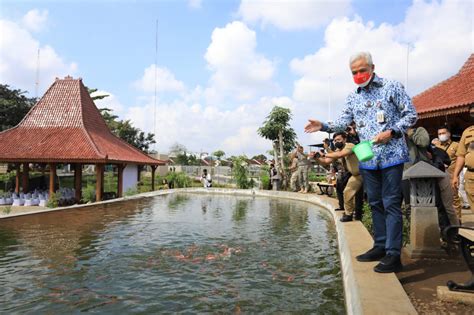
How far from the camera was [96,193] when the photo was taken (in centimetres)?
1702

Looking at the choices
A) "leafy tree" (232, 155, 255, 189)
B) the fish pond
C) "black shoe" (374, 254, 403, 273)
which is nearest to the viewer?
"black shoe" (374, 254, 403, 273)

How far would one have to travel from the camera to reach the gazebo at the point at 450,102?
8.84 meters

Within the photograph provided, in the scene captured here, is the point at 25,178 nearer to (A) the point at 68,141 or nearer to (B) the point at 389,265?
(A) the point at 68,141

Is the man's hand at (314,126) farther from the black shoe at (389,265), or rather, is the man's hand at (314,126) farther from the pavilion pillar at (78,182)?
the pavilion pillar at (78,182)


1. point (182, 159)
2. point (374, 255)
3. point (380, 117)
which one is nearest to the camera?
point (380, 117)

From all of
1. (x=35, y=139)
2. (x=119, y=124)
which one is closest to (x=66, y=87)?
(x=35, y=139)

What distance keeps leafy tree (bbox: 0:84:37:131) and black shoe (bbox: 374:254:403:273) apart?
34937mm

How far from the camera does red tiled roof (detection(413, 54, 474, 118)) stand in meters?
8.77

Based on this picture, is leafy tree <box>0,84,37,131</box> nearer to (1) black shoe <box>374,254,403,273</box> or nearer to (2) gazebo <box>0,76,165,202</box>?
(2) gazebo <box>0,76,165,202</box>

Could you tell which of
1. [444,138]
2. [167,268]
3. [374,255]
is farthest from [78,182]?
[374,255]

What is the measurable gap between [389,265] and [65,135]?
18.3 meters

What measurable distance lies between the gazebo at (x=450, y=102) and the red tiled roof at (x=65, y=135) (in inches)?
493

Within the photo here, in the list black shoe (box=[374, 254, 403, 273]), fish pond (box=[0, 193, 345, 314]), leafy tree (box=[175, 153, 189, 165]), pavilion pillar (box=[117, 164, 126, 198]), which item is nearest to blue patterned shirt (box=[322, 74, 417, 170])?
black shoe (box=[374, 254, 403, 273])

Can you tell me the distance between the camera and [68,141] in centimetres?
1811
